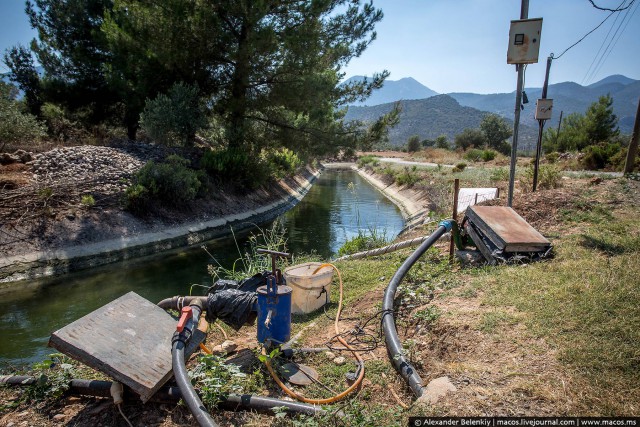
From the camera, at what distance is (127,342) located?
319 cm

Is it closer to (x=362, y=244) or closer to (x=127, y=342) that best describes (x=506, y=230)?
(x=362, y=244)

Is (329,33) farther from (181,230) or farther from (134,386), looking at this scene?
(134,386)

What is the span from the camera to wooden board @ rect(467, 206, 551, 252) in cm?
481

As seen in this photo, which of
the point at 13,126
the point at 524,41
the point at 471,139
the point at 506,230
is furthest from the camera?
the point at 471,139

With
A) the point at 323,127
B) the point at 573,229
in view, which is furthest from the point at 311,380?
the point at 323,127

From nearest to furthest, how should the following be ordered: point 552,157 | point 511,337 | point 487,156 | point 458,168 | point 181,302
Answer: point 511,337, point 181,302, point 552,157, point 458,168, point 487,156

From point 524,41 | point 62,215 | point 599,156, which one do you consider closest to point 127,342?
point 524,41

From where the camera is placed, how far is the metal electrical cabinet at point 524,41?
6035mm

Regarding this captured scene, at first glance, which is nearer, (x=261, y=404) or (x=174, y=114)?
(x=261, y=404)

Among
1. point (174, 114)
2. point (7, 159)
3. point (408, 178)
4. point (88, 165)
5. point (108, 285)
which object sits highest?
point (174, 114)

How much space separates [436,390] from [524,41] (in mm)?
5964

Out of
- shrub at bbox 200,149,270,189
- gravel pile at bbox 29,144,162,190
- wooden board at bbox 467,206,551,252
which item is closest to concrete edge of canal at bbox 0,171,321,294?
shrub at bbox 200,149,270,189

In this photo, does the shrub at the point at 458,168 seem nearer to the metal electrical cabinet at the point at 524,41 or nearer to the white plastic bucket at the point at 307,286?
the metal electrical cabinet at the point at 524,41

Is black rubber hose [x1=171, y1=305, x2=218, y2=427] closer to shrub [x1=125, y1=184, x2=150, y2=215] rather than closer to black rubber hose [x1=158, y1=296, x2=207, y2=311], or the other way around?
black rubber hose [x1=158, y1=296, x2=207, y2=311]
